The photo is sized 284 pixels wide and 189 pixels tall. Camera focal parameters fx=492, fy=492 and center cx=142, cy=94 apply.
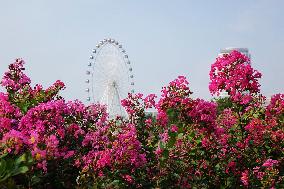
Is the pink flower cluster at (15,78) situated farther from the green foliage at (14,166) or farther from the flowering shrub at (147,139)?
the green foliage at (14,166)

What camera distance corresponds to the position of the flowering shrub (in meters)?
5.03

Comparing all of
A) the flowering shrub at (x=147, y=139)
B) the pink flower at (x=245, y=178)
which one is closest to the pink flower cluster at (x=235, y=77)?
the flowering shrub at (x=147, y=139)

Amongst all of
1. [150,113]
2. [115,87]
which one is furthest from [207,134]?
[115,87]

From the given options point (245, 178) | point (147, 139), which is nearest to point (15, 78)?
point (147, 139)

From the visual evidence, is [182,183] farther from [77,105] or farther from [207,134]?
[77,105]

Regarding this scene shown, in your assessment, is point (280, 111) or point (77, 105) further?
point (280, 111)

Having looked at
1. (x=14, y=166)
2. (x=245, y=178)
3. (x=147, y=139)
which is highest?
(x=147, y=139)

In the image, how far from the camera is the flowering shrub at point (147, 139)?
5.03 m

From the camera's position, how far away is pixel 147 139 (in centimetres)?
714

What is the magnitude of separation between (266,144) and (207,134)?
1527 millimetres

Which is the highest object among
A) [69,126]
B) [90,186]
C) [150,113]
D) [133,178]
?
[150,113]

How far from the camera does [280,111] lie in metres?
9.20

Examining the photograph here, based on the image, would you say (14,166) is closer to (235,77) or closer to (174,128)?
(174,128)

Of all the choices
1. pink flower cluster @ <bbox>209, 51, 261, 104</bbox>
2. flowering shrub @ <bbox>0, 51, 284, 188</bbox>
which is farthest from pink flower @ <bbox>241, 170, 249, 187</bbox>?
pink flower cluster @ <bbox>209, 51, 261, 104</bbox>
